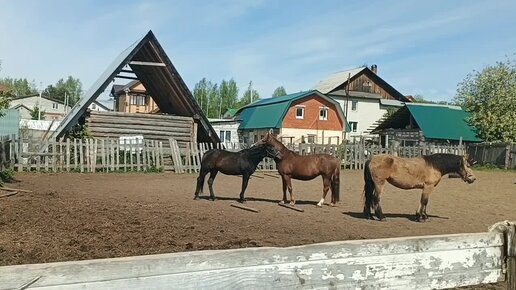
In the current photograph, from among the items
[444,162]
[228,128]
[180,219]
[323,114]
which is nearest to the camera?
[180,219]

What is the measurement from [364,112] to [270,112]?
14006mm

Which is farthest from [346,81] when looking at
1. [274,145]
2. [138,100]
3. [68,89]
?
[68,89]

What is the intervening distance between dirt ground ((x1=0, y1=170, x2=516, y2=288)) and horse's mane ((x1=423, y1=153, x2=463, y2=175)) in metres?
1.15

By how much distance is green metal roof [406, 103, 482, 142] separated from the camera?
156ft

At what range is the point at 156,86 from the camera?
29.2m

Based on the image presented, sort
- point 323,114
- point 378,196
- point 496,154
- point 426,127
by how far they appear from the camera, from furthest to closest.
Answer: point 323,114, point 426,127, point 496,154, point 378,196

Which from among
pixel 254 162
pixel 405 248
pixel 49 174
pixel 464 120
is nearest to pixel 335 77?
pixel 464 120

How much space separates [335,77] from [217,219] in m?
58.6

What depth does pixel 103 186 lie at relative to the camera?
54.2 ft

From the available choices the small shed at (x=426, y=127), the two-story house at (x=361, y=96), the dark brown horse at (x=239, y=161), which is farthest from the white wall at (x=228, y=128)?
the dark brown horse at (x=239, y=161)

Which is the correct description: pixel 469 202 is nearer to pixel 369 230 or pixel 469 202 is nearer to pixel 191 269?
pixel 369 230

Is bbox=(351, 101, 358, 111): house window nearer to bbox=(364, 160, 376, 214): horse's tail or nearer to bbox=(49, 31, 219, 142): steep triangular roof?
bbox=(49, 31, 219, 142): steep triangular roof

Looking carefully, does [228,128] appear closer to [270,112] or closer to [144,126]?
[270,112]

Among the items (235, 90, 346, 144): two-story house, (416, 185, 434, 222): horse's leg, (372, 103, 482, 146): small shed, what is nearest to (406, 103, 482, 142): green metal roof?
(372, 103, 482, 146): small shed
